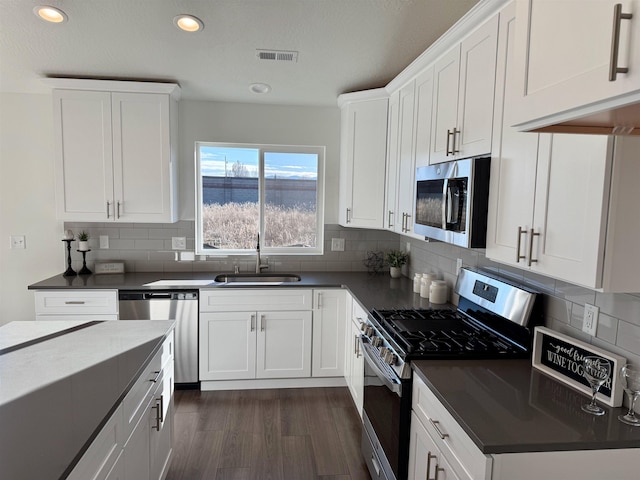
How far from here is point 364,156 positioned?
3.29 m

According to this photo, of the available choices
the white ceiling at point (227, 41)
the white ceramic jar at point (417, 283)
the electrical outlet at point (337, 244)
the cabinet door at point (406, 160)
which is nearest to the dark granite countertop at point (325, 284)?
the white ceramic jar at point (417, 283)

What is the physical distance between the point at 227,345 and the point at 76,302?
3.87 feet

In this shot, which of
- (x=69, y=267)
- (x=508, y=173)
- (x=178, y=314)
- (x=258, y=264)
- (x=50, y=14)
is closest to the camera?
(x=508, y=173)

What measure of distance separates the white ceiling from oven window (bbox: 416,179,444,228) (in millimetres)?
848

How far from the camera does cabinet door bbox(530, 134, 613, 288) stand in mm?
1171

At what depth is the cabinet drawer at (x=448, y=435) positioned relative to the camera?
120cm

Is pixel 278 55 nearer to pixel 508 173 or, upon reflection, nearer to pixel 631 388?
pixel 508 173

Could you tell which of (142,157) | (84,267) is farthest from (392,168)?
(84,267)

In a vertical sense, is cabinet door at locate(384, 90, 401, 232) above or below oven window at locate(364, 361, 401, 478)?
above

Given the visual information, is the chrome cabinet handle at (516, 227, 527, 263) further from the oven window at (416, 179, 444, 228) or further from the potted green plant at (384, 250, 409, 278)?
the potted green plant at (384, 250, 409, 278)

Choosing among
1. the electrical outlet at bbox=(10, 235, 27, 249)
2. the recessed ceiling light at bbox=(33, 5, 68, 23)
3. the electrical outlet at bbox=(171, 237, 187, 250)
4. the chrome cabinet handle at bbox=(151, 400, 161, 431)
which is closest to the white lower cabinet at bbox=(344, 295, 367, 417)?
the chrome cabinet handle at bbox=(151, 400, 161, 431)

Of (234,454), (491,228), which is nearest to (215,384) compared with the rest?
(234,454)

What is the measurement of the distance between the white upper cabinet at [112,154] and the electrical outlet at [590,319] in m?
2.89

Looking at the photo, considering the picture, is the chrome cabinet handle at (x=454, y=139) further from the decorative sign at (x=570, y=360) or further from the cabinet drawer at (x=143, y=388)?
the cabinet drawer at (x=143, y=388)
